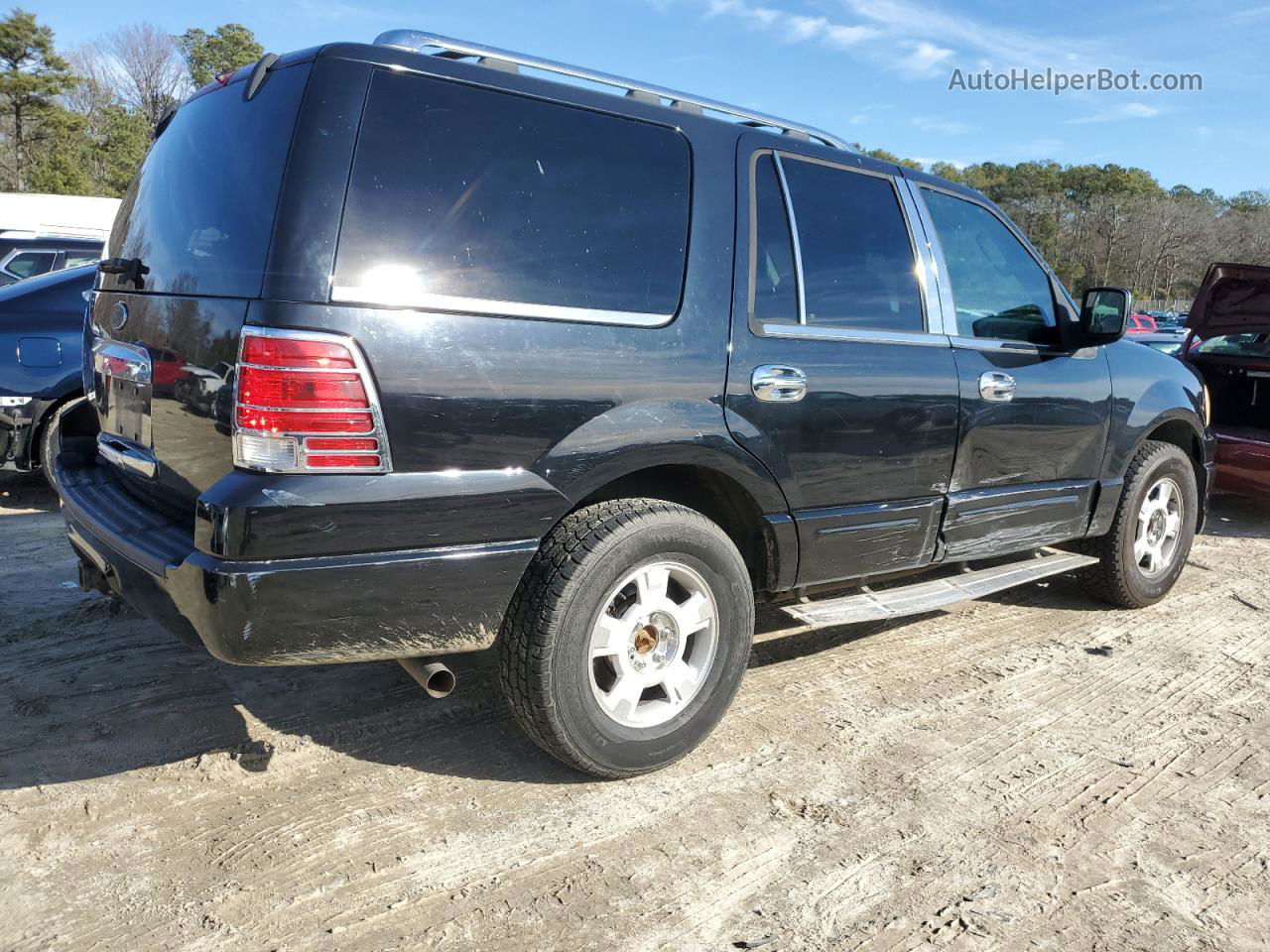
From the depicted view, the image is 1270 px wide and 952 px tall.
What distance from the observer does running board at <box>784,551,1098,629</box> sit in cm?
332

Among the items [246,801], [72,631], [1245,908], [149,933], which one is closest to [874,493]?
[1245,908]

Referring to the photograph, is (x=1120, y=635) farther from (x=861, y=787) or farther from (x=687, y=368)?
(x=687, y=368)

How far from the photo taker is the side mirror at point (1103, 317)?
403cm

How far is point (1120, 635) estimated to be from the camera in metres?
4.38

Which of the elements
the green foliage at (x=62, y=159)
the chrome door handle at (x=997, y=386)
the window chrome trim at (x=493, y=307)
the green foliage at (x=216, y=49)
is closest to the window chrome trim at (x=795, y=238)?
the window chrome trim at (x=493, y=307)

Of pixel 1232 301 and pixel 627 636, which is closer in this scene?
pixel 627 636

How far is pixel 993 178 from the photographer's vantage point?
73.1 metres

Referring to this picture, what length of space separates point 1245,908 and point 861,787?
998mm

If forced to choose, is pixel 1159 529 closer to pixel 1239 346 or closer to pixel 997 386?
pixel 997 386

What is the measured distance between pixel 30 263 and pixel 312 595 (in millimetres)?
7961

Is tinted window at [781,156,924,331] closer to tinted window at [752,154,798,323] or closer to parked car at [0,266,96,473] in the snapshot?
tinted window at [752,154,798,323]

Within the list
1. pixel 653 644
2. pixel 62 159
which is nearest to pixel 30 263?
pixel 653 644

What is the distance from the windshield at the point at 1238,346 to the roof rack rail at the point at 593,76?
18.8 ft

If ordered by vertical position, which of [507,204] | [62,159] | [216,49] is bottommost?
[507,204]
